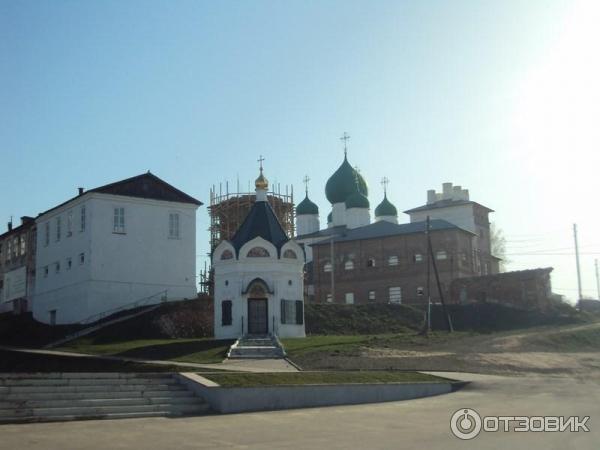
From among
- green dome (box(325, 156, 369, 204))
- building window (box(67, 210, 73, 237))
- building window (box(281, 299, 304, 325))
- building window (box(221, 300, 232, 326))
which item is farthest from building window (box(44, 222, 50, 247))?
green dome (box(325, 156, 369, 204))

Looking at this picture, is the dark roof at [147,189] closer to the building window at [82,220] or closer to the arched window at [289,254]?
the building window at [82,220]

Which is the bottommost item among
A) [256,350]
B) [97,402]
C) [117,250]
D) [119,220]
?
[97,402]

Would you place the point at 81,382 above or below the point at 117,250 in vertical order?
below

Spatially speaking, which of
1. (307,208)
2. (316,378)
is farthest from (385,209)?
(316,378)

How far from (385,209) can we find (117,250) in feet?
119

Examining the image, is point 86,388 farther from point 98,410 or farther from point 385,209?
point 385,209

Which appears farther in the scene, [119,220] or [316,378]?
[119,220]

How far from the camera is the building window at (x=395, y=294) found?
6331 centimetres

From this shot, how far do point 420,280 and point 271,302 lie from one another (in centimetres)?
2734

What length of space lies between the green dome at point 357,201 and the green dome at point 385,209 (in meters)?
3.27

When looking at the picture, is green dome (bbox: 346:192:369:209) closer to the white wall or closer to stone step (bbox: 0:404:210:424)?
the white wall

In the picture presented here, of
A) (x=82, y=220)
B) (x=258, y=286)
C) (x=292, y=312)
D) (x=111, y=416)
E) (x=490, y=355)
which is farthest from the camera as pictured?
(x=82, y=220)

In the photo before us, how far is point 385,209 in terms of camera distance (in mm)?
76312

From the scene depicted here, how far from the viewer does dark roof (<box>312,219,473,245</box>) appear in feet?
208
